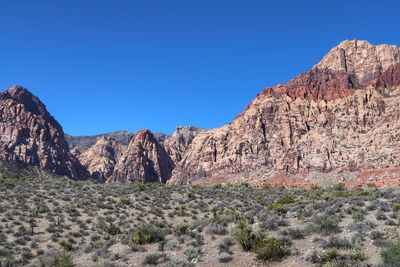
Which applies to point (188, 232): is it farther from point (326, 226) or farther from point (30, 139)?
point (30, 139)

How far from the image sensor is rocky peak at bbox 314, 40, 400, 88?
448ft

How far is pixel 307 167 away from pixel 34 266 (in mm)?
96091

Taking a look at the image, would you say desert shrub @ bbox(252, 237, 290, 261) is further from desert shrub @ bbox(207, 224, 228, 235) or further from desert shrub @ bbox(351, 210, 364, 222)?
desert shrub @ bbox(351, 210, 364, 222)

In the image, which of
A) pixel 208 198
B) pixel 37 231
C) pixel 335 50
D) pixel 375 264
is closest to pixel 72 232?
pixel 37 231

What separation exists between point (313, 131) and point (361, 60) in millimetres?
36803

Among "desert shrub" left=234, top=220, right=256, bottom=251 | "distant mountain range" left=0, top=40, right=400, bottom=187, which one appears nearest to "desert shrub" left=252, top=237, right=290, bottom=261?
"desert shrub" left=234, top=220, right=256, bottom=251

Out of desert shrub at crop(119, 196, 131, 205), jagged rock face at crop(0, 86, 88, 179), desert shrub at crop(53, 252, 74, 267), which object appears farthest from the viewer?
jagged rock face at crop(0, 86, 88, 179)

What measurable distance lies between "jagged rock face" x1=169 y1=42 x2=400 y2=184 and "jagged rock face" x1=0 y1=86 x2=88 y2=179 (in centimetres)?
4300

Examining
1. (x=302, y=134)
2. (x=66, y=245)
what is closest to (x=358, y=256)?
(x=66, y=245)

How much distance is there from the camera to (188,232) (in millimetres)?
26234

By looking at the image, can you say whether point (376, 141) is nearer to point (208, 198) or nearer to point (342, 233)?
point (208, 198)

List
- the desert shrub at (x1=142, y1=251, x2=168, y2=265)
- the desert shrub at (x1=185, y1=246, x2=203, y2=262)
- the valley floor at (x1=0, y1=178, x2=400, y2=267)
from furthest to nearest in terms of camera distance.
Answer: the desert shrub at (x1=142, y1=251, x2=168, y2=265), the desert shrub at (x1=185, y1=246, x2=203, y2=262), the valley floor at (x1=0, y1=178, x2=400, y2=267)

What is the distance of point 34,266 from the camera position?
23797 millimetres

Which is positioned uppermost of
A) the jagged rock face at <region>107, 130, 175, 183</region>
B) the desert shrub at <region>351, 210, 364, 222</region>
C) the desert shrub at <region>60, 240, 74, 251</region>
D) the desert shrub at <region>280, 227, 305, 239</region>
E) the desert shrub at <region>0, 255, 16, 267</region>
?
the jagged rock face at <region>107, 130, 175, 183</region>
